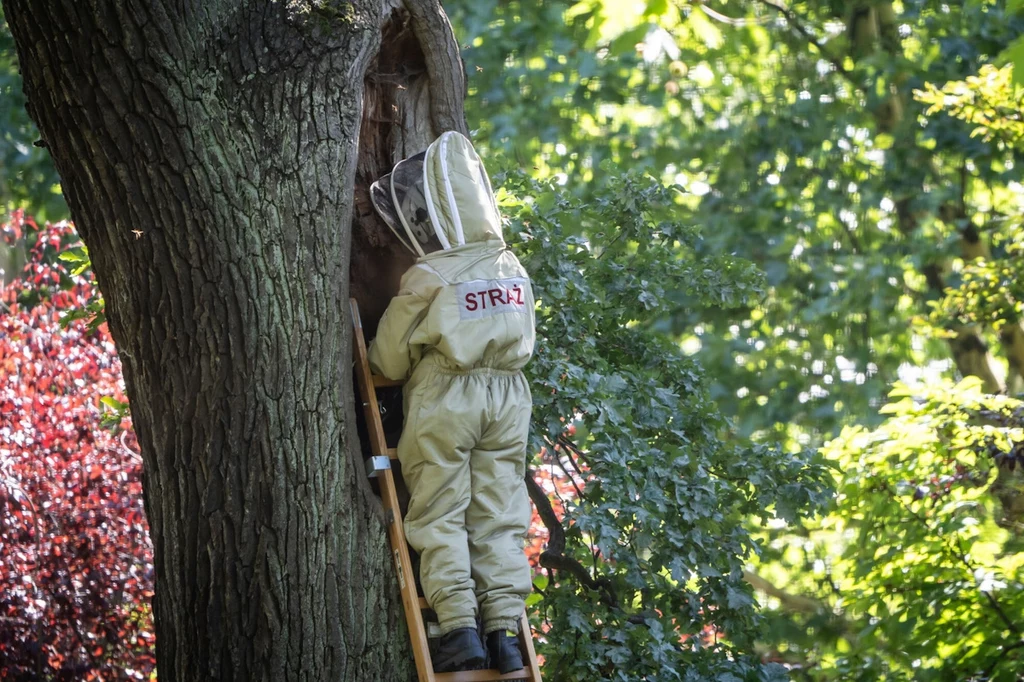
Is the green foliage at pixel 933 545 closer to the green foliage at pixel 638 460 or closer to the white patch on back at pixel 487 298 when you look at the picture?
the green foliage at pixel 638 460

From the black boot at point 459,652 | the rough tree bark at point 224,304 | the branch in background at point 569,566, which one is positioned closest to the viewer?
the rough tree bark at point 224,304

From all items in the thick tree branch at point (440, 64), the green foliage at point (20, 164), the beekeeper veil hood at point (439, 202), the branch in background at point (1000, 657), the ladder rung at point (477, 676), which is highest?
the green foliage at point (20, 164)

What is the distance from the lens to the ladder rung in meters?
3.16

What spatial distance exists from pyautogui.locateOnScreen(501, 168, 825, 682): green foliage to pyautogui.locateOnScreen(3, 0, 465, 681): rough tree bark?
103cm

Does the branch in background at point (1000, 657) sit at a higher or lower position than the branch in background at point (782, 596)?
lower

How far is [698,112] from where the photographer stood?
1198cm

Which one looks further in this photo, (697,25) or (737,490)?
(737,490)

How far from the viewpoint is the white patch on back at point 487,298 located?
3.33m

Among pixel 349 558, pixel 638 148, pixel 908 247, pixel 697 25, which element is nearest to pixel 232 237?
pixel 349 558

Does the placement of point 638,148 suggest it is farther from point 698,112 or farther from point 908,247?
point 908,247

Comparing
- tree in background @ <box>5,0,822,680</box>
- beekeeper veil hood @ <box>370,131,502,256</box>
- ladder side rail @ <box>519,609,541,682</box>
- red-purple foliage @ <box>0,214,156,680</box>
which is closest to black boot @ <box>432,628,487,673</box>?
tree in background @ <box>5,0,822,680</box>

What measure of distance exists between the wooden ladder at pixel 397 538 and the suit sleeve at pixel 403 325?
2.7 inches

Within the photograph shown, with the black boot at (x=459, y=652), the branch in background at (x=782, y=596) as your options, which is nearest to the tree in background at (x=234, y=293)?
the black boot at (x=459, y=652)

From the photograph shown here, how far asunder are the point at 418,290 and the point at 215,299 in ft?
2.05
